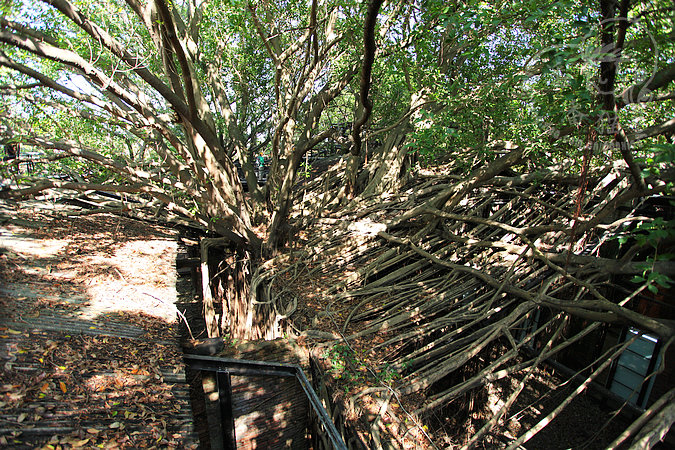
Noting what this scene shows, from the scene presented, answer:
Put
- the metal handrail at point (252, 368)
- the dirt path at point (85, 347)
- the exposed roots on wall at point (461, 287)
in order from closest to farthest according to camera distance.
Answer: the dirt path at point (85, 347)
the metal handrail at point (252, 368)
the exposed roots on wall at point (461, 287)

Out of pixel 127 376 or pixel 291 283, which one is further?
pixel 291 283

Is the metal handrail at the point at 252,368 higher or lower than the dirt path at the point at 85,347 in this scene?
lower

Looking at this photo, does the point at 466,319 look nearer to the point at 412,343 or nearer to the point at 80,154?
the point at 412,343

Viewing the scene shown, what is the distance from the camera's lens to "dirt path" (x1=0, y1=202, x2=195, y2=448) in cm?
192

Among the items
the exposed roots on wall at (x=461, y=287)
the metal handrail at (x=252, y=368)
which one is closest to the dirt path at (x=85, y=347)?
the metal handrail at (x=252, y=368)

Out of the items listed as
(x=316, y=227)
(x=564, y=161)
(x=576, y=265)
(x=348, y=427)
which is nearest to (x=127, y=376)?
(x=348, y=427)

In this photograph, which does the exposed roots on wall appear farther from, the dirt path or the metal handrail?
the dirt path

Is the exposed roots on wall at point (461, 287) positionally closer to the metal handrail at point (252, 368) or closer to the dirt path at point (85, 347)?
the metal handrail at point (252, 368)

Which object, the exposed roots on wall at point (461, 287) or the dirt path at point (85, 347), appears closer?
the dirt path at point (85, 347)

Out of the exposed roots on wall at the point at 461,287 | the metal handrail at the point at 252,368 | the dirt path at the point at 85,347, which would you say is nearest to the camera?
the dirt path at the point at 85,347

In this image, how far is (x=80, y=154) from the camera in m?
4.12

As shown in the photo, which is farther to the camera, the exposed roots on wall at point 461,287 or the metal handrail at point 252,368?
the exposed roots on wall at point 461,287

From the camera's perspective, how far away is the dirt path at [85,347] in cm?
192

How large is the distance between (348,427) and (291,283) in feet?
9.41
